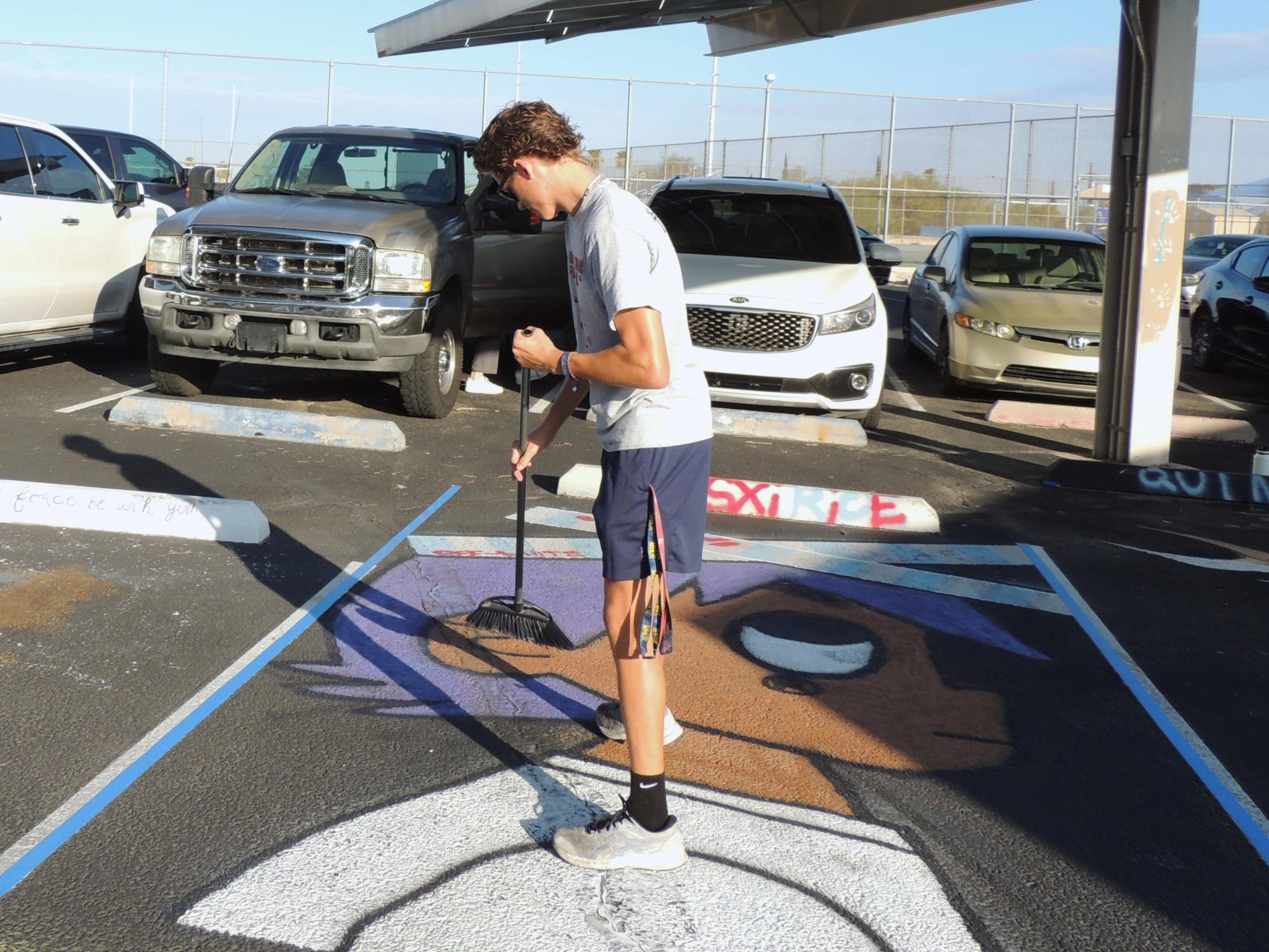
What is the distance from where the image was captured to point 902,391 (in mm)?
12398

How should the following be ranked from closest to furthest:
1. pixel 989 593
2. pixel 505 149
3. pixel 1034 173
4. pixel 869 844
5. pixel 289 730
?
pixel 505 149, pixel 869 844, pixel 289 730, pixel 989 593, pixel 1034 173

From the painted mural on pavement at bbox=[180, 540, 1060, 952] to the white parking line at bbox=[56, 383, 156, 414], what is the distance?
4.40m

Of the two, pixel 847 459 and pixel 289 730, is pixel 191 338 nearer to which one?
pixel 847 459

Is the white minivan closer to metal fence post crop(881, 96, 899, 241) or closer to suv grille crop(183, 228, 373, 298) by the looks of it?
suv grille crop(183, 228, 373, 298)

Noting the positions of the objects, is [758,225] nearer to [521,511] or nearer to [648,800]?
[521,511]

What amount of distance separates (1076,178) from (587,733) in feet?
85.4

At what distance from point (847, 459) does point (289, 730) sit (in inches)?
219

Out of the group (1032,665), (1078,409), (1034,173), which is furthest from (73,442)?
(1034,173)

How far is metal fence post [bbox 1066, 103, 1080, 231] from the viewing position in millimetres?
26859

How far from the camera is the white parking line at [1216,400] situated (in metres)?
12.6

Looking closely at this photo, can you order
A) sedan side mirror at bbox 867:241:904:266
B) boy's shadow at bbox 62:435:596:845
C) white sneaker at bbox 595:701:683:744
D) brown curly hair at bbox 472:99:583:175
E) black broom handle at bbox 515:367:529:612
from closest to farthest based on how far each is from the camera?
brown curly hair at bbox 472:99:583:175 < boy's shadow at bbox 62:435:596:845 < white sneaker at bbox 595:701:683:744 < black broom handle at bbox 515:367:529:612 < sedan side mirror at bbox 867:241:904:266

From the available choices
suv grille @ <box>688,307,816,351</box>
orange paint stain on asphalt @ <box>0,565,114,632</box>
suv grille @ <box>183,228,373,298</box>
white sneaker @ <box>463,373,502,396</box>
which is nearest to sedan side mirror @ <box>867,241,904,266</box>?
suv grille @ <box>688,307,816,351</box>

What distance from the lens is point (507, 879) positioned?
3211mm

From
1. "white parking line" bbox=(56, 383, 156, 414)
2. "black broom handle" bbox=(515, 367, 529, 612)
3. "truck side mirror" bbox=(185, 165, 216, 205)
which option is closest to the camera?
"black broom handle" bbox=(515, 367, 529, 612)
